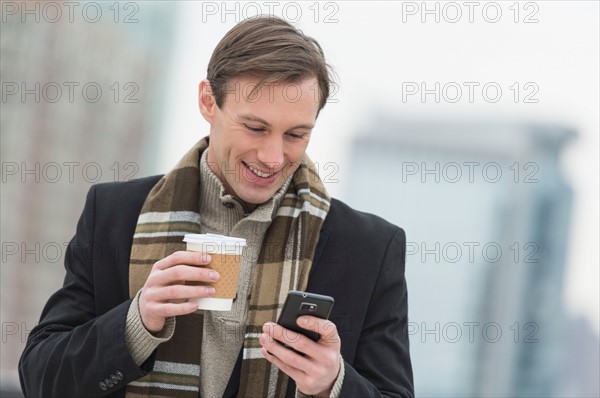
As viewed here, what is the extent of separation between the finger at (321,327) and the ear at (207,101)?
0.67m

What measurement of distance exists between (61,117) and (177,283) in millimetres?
2262

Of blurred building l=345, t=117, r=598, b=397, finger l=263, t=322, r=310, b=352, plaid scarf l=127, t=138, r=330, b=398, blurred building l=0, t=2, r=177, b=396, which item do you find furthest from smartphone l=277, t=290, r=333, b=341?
blurred building l=0, t=2, r=177, b=396

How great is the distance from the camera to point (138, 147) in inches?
136

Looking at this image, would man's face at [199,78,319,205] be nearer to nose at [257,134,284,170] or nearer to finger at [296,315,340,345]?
nose at [257,134,284,170]

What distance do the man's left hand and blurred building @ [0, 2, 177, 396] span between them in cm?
150

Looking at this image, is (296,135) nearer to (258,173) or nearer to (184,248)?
(258,173)

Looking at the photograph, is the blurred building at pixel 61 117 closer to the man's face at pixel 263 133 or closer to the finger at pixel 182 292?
the man's face at pixel 263 133

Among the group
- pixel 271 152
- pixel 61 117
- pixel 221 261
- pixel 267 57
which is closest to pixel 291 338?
pixel 221 261

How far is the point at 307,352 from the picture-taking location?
4.58ft

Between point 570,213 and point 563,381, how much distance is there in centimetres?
80

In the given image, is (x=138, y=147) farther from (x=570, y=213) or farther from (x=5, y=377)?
(x=570, y=213)

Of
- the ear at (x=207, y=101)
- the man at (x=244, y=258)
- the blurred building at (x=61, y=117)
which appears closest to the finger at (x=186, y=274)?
the man at (x=244, y=258)

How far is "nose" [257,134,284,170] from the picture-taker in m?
1.67

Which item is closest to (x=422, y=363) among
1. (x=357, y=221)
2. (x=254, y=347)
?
(x=357, y=221)
